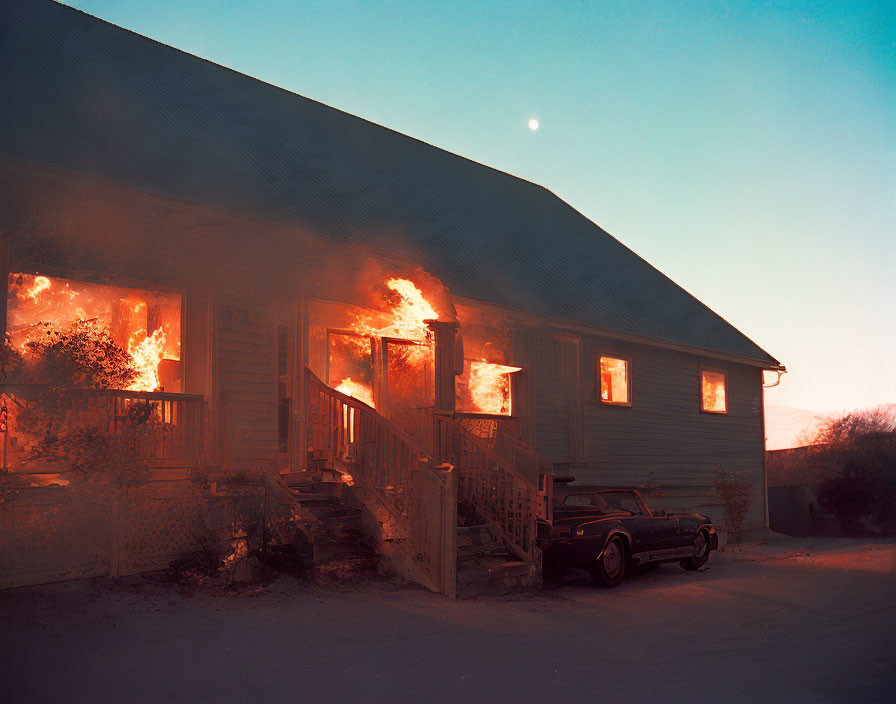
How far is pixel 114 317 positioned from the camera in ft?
35.0

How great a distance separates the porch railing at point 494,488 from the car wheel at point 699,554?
3.40 meters

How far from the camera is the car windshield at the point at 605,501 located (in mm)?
12219

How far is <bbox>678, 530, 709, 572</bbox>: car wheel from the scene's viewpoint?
13555 mm

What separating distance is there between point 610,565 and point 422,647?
200 inches

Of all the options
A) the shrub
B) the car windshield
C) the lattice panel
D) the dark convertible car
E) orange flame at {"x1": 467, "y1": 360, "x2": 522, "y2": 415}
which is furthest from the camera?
the shrub

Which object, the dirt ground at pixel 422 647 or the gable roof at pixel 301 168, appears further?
the gable roof at pixel 301 168

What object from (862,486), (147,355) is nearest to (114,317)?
(147,355)

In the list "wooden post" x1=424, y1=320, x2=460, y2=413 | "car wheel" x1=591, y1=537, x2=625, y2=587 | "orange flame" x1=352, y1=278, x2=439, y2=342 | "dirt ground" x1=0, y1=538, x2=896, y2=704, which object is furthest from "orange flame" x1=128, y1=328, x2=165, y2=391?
"car wheel" x1=591, y1=537, x2=625, y2=587

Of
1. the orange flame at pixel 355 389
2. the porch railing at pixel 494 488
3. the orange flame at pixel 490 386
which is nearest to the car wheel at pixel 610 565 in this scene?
the porch railing at pixel 494 488

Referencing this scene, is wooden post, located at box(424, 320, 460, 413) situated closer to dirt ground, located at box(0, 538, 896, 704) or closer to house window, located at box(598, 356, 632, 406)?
dirt ground, located at box(0, 538, 896, 704)

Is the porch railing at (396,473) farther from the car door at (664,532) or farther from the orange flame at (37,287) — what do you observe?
the car door at (664,532)

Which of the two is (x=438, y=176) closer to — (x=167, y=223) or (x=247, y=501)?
(x=167, y=223)

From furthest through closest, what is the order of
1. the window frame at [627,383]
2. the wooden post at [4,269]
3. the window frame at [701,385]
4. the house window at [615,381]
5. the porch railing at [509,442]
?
the window frame at [701,385] < the house window at [615,381] < the window frame at [627,383] < the porch railing at [509,442] < the wooden post at [4,269]

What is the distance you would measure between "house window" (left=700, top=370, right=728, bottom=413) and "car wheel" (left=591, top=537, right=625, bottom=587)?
1162 cm
